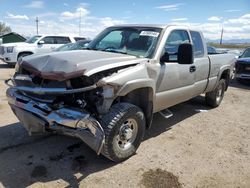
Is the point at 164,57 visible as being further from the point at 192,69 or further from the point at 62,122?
the point at 62,122

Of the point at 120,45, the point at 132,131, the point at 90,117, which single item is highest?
the point at 120,45

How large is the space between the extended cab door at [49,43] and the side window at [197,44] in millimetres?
10376

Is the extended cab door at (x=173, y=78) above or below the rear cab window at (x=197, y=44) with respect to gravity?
Result: below

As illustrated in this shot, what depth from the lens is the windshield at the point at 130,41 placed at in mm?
4477

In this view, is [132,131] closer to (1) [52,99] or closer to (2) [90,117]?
(2) [90,117]

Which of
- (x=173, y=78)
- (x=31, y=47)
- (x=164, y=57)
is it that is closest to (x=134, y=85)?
(x=164, y=57)

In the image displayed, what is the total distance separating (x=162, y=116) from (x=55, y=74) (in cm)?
331

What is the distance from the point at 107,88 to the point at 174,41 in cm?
210

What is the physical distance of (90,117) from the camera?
10.9 ft

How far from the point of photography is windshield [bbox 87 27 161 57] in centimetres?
448

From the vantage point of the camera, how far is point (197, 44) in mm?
5840

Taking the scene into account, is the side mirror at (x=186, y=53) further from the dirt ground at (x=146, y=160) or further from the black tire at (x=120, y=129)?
the dirt ground at (x=146, y=160)

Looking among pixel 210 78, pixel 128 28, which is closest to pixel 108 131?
pixel 128 28

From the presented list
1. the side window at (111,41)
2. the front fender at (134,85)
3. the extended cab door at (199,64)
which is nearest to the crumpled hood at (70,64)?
the front fender at (134,85)
